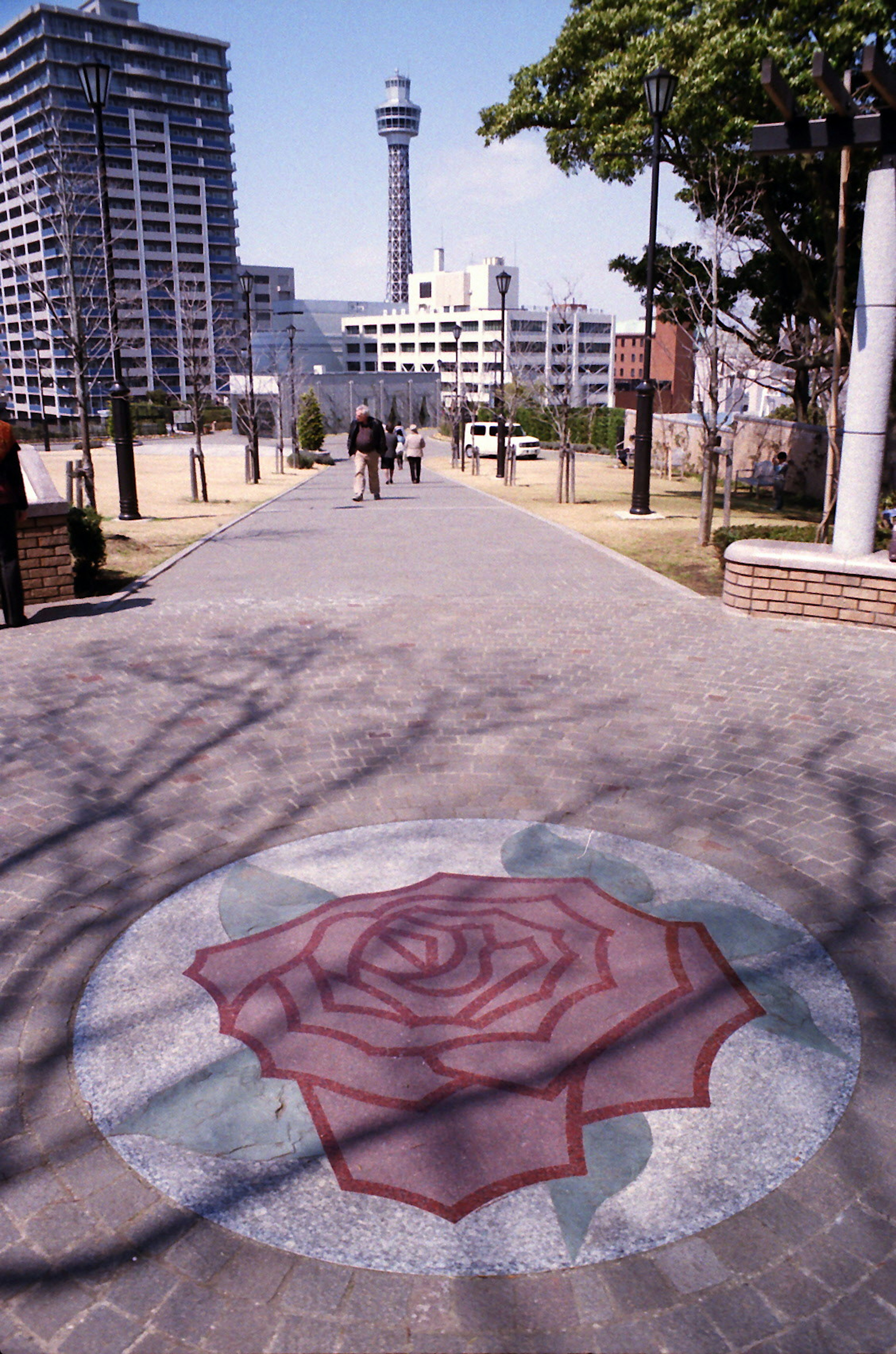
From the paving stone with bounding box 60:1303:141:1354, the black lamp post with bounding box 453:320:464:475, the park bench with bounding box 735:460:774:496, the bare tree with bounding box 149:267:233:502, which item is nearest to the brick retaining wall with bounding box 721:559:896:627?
the paving stone with bounding box 60:1303:141:1354

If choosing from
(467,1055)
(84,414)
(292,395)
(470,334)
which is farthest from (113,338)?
(470,334)

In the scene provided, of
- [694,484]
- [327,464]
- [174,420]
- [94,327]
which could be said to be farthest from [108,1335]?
[174,420]

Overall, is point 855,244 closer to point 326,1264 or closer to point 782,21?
point 782,21

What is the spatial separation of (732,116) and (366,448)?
381 inches

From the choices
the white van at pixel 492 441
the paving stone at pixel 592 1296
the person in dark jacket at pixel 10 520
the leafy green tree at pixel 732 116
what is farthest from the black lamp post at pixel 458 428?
the paving stone at pixel 592 1296

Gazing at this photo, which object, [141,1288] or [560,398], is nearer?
[141,1288]

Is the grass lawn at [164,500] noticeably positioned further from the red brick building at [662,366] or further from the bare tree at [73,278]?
the red brick building at [662,366]

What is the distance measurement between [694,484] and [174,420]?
55651mm

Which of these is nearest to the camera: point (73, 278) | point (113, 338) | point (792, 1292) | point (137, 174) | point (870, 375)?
point (792, 1292)

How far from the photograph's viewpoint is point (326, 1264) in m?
2.58

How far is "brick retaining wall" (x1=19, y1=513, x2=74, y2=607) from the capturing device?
1013 cm

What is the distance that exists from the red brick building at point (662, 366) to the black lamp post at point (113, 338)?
29.9 ft

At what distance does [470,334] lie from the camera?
134875mm

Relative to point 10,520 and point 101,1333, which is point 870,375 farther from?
point 101,1333
